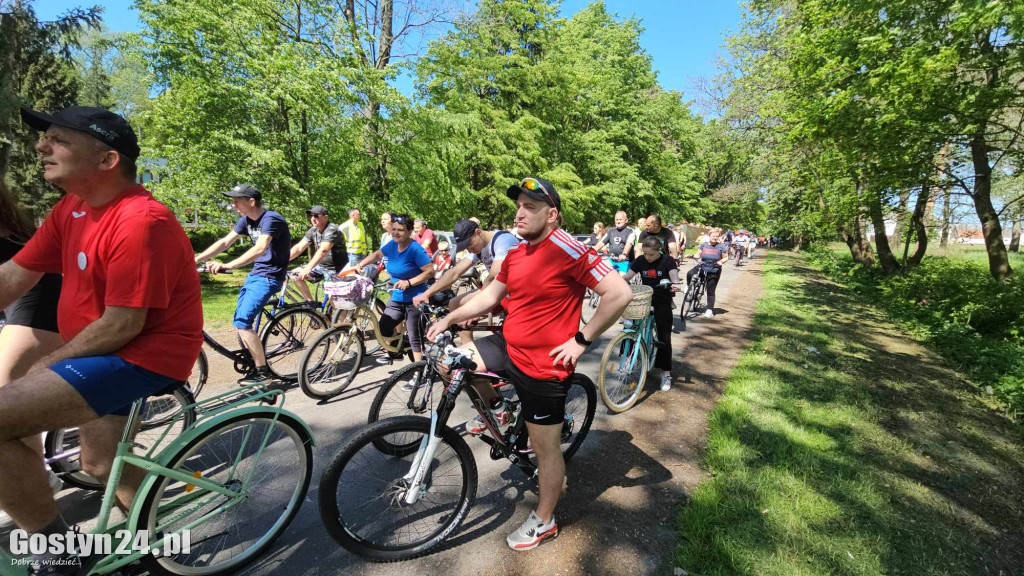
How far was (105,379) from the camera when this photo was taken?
172 centimetres

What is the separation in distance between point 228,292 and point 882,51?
14.8 m

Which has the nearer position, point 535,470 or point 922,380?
point 535,470

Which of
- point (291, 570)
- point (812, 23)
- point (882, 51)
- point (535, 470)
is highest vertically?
point (812, 23)

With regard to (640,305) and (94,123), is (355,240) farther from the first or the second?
(94,123)

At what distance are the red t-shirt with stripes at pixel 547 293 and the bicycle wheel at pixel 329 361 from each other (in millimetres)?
2947

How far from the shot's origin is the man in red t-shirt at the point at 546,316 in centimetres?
223

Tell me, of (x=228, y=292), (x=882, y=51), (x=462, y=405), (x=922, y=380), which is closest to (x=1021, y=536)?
A: (x=922, y=380)

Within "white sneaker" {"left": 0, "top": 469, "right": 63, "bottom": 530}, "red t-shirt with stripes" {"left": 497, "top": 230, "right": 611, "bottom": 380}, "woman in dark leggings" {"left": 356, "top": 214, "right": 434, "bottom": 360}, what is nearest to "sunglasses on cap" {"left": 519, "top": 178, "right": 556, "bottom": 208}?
"red t-shirt with stripes" {"left": 497, "top": 230, "right": 611, "bottom": 380}

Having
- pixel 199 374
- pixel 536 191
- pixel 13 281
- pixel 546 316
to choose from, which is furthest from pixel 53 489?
pixel 536 191

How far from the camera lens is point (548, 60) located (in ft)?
63.3

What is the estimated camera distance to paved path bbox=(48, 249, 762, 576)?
2.39m

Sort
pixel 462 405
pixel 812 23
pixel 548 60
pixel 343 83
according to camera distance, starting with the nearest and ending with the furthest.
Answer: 1. pixel 462 405
2. pixel 812 23
3. pixel 343 83
4. pixel 548 60

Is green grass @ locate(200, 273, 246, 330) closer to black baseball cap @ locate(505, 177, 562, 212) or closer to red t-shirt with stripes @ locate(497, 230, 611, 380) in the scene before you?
red t-shirt with stripes @ locate(497, 230, 611, 380)

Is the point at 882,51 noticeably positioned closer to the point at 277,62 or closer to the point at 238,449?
the point at 238,449
